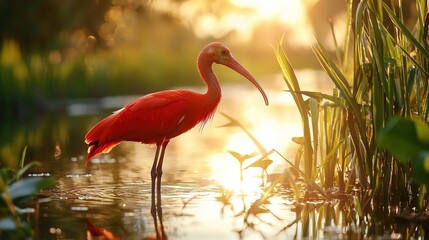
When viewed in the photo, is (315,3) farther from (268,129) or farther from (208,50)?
(208,50)

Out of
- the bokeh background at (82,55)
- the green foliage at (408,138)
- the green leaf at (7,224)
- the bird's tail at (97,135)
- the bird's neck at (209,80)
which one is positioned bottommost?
the green leaf at (7,224)

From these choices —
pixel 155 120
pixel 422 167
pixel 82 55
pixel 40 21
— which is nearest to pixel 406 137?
pixel 422 167

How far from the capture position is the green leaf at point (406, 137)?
14.9 ft

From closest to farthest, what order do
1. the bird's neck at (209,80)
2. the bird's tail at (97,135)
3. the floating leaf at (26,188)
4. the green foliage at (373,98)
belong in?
the floating leaf at (26,188), the green foliage at (373,98), the bird's tail at (97,135), the bird's neck at (209,80)

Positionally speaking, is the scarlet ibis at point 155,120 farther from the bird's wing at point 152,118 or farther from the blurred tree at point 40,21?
the blurred tree at point 40,21

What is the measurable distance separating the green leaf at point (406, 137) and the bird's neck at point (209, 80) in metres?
2.66

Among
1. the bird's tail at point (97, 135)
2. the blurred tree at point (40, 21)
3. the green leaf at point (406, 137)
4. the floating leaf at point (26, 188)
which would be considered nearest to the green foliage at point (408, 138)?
the green leaf at point (406, 137)

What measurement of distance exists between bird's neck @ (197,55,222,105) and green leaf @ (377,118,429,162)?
8.73 ft

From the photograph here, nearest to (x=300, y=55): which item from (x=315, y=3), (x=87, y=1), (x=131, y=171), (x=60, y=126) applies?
(x=315, y=3)

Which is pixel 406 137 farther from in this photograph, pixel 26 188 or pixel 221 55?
pixel 221 55

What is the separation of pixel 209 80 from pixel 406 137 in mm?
2789

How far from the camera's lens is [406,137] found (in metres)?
4.57

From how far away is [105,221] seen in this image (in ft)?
18.3

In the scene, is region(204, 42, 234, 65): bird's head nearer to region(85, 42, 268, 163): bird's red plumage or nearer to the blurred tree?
region(85, 42, 268, 163): bird's red plumage
